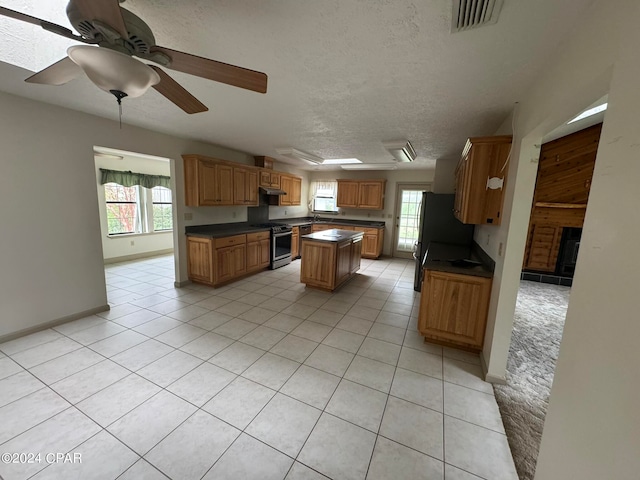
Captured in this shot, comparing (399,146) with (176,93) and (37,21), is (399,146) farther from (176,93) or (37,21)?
(37,21)

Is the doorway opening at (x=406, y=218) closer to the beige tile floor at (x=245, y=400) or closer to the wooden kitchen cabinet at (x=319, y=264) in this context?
the wooden kitchen cabinet at (x=319, y=264)

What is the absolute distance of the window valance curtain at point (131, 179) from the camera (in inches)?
202

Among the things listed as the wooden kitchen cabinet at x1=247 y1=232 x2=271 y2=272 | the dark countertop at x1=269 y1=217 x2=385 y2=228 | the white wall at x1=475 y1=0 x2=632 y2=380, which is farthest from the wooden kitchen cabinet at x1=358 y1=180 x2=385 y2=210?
the white wall at x1=475 y1=0 x2=632 y2=380

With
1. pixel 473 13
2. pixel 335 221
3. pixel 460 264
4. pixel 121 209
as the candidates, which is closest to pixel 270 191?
pixel 335 221

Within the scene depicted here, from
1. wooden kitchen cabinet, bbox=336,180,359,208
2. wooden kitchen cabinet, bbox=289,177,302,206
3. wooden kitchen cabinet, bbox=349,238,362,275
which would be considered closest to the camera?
wooden kitchen cabinet, bbox=349,238,362,275

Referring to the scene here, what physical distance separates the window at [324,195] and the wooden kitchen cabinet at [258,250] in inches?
116

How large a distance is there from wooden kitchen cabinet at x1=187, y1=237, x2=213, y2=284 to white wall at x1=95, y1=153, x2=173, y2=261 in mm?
2067

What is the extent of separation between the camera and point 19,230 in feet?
8.30

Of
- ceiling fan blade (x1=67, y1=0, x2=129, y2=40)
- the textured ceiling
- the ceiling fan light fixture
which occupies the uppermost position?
the textured ceiling

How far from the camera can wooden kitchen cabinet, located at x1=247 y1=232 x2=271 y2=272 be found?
4792 millimetres

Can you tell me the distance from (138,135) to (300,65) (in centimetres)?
288

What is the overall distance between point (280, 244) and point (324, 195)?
2.79 metres

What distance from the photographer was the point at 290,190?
6414mm

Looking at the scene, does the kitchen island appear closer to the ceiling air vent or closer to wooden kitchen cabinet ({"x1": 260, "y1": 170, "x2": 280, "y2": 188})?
wooden kitchen cabinet ({"x1": 260, "y1": 170, "x2": 280, "y2": 188})
